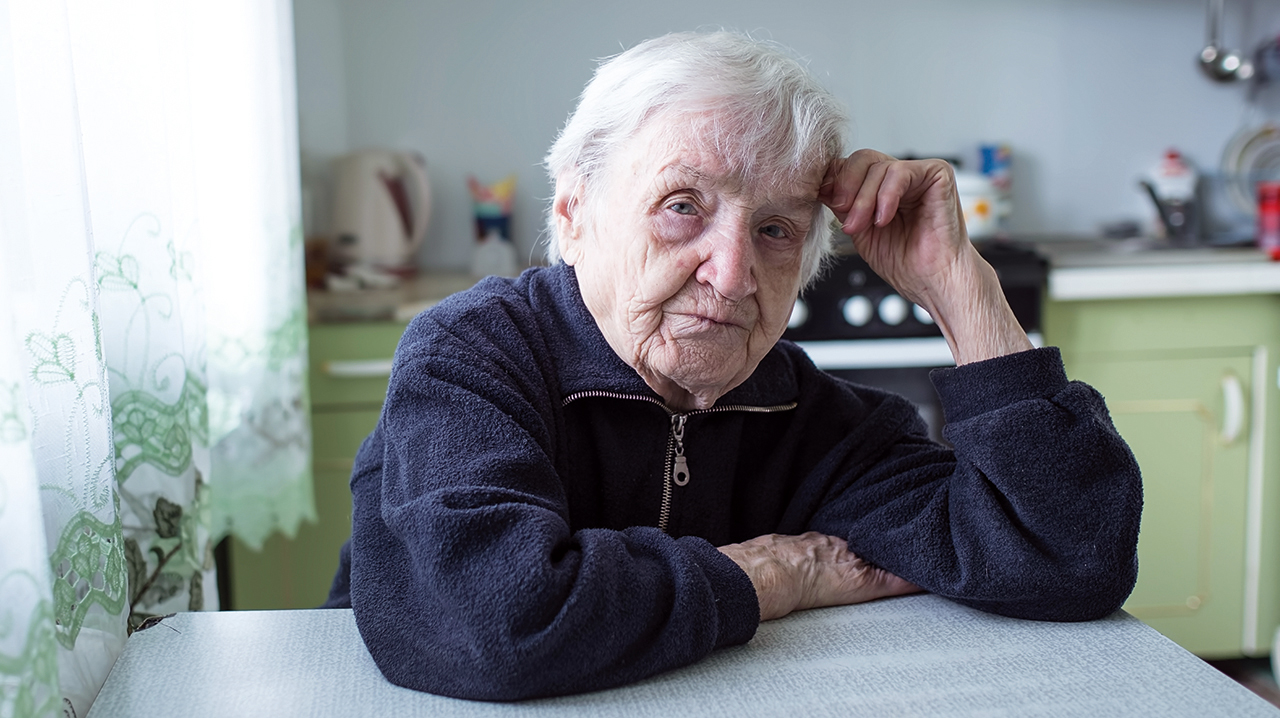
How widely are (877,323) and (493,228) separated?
1.07 meters

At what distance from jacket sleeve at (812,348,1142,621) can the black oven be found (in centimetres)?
139

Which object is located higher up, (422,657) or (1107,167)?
(1107,167)

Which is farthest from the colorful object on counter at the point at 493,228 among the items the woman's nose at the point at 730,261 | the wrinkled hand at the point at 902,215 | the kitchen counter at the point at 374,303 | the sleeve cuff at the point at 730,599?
the sleeve cuff at the point at 730,599

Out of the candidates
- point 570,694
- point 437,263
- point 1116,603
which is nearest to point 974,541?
point 1116,603

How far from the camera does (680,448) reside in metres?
1.12

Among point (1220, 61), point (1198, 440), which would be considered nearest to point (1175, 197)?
point (1220, 61)

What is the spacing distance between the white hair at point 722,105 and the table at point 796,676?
0.44m

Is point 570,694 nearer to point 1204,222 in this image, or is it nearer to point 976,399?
point 976,399

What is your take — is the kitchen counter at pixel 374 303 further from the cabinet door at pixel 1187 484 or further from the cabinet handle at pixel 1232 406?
the cabinet handle at pixel 1232 406

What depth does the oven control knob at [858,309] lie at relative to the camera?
96.0 inches

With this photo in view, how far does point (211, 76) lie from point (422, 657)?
102cm

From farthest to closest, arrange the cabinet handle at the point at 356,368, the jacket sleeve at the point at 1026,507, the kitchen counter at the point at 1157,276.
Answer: the kitchen counter at the point at 1157,276, the cabinet handle at the point at 356,368, the jacket sleeve at the point at 1026,507

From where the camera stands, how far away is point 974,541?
3.23 feet

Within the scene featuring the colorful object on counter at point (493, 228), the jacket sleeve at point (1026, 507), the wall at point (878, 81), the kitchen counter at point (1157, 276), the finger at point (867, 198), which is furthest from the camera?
the wall at point (878, 81)
